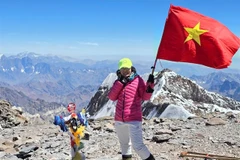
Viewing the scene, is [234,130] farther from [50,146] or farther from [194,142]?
[50,146]

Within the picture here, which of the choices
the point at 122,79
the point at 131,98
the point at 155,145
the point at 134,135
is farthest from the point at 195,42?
the point at 155,145

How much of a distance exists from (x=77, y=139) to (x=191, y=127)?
10.0 metres

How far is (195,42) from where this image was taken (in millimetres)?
9609

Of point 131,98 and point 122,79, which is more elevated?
point 122,79

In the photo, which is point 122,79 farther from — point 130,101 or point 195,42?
point 195,42

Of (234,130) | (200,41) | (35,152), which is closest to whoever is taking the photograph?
(200,41)

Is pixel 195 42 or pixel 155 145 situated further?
pixel 155 145

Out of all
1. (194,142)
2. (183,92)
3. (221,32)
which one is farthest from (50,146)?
(183,92)

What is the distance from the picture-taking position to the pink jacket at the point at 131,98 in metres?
8.88

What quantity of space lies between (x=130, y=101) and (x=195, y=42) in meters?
2.70

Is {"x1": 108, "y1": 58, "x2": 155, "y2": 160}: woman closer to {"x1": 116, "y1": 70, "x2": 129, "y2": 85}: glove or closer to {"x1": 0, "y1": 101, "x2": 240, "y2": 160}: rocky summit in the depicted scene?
{"x1": 116, "y1": 70, "x2": 129, "y2": 85}: glove

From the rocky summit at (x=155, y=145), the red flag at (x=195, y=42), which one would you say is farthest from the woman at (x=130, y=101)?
the rocky summit at (x=155, y=145)

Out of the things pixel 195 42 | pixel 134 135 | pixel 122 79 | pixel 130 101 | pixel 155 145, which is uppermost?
pixel 195 42

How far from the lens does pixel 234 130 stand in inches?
667
